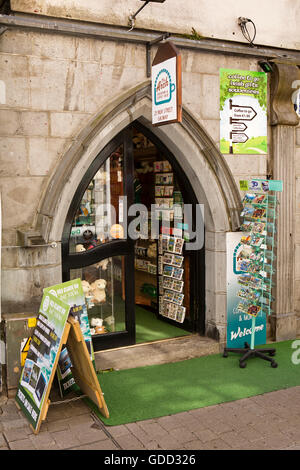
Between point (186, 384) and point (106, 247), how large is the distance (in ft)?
6.35

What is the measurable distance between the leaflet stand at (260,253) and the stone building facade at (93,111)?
442 mm

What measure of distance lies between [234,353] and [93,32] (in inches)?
168

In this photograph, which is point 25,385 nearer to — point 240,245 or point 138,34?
point 240,245

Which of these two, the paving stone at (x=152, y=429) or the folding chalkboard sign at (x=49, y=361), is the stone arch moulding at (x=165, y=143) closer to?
the folding chalkboard sign at (x=49, y=361)

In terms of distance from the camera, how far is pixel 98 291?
21.5 ft

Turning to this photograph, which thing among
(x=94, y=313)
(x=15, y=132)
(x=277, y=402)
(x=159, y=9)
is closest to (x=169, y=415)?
(x=277, y=402)

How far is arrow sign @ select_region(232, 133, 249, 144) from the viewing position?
6.76 m

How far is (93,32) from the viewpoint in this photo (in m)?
5.65

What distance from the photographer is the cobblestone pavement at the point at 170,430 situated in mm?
4305

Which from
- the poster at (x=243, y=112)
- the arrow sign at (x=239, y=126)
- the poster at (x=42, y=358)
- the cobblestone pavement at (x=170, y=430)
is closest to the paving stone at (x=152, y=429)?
the cobblestone pavement at (x=170, y=430)

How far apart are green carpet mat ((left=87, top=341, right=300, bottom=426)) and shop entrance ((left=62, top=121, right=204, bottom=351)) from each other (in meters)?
0.83

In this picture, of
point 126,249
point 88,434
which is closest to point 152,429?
point 88,434

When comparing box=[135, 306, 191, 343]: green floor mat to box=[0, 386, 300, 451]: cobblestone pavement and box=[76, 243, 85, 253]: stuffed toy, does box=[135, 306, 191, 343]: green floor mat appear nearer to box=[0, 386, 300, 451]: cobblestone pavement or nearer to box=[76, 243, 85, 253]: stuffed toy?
box=[76, 243, 85, 253]: stuffed toy

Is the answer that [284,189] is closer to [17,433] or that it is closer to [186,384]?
[186,384]
